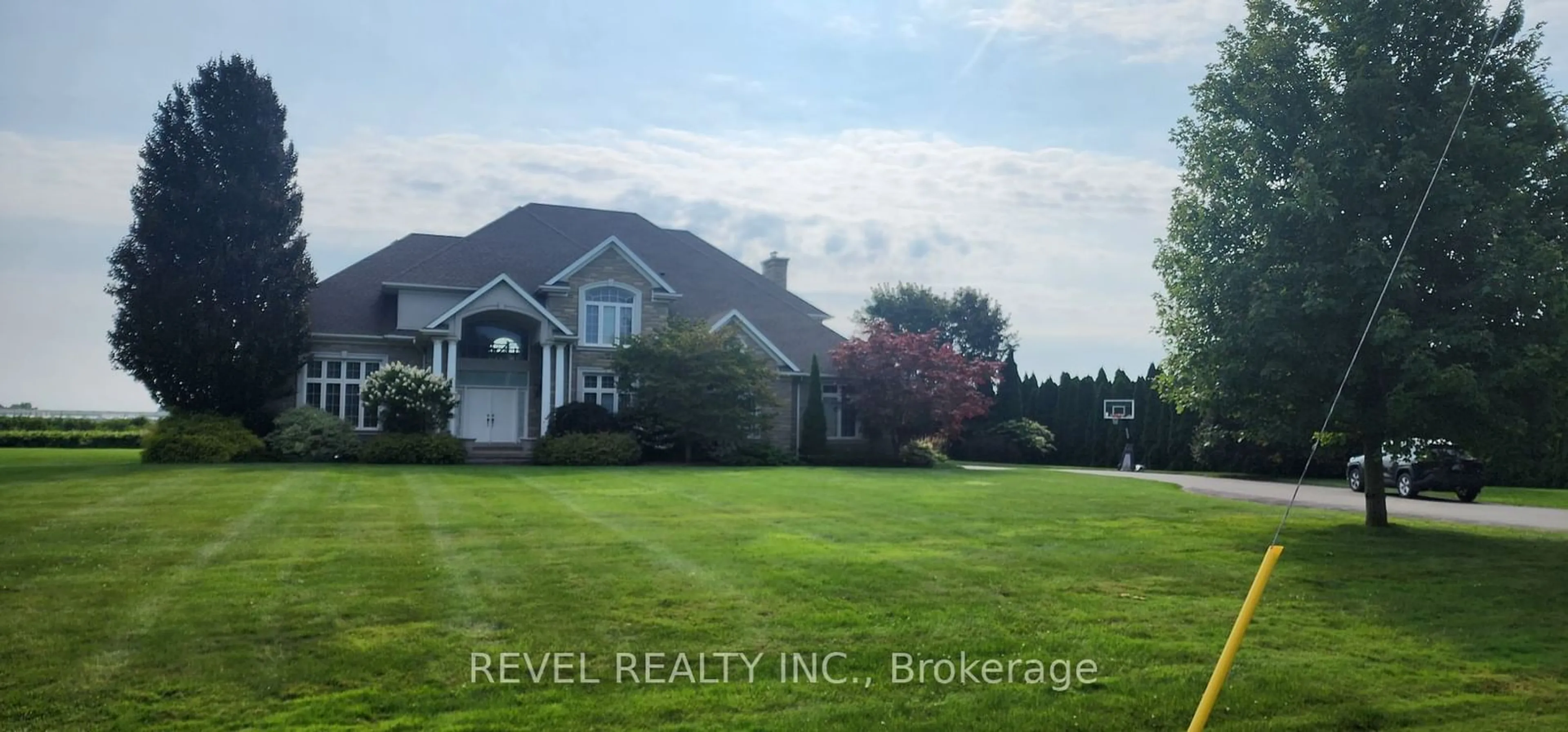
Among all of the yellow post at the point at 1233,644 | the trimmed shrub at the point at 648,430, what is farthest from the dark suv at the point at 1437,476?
the yellow post at the point at 1233,644

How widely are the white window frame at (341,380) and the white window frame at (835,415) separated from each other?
14374 millimetres

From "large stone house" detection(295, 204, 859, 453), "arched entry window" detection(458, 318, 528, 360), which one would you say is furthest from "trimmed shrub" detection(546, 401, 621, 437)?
"arched entry window" detection(458, 318, 528, 360)

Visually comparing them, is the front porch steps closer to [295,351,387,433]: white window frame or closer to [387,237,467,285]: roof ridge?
[295,351,387,433]: white window frame

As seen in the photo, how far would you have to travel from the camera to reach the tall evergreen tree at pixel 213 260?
1117 inches

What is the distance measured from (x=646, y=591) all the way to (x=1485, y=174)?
37.3 ft

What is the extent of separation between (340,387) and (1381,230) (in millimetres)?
27213

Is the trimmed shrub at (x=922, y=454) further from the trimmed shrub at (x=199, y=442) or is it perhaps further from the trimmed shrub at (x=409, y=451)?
the trimmed shrub at (x=199, y=442)

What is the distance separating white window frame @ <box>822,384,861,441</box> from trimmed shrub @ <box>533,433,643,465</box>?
403 inches

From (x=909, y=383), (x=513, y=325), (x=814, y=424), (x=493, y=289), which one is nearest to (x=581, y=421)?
(x=493, y=289)

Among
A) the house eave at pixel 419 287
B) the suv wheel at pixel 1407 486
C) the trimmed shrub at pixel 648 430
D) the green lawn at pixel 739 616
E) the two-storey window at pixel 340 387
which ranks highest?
the house eave at pixel 419 287

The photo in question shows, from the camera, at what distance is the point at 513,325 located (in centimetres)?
3394

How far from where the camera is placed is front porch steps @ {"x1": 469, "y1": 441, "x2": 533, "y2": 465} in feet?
96.4

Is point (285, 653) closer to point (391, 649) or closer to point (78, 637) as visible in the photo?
point (391, 649)

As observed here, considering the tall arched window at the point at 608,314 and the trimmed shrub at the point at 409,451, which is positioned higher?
the tall arched window at the point at 608,314
